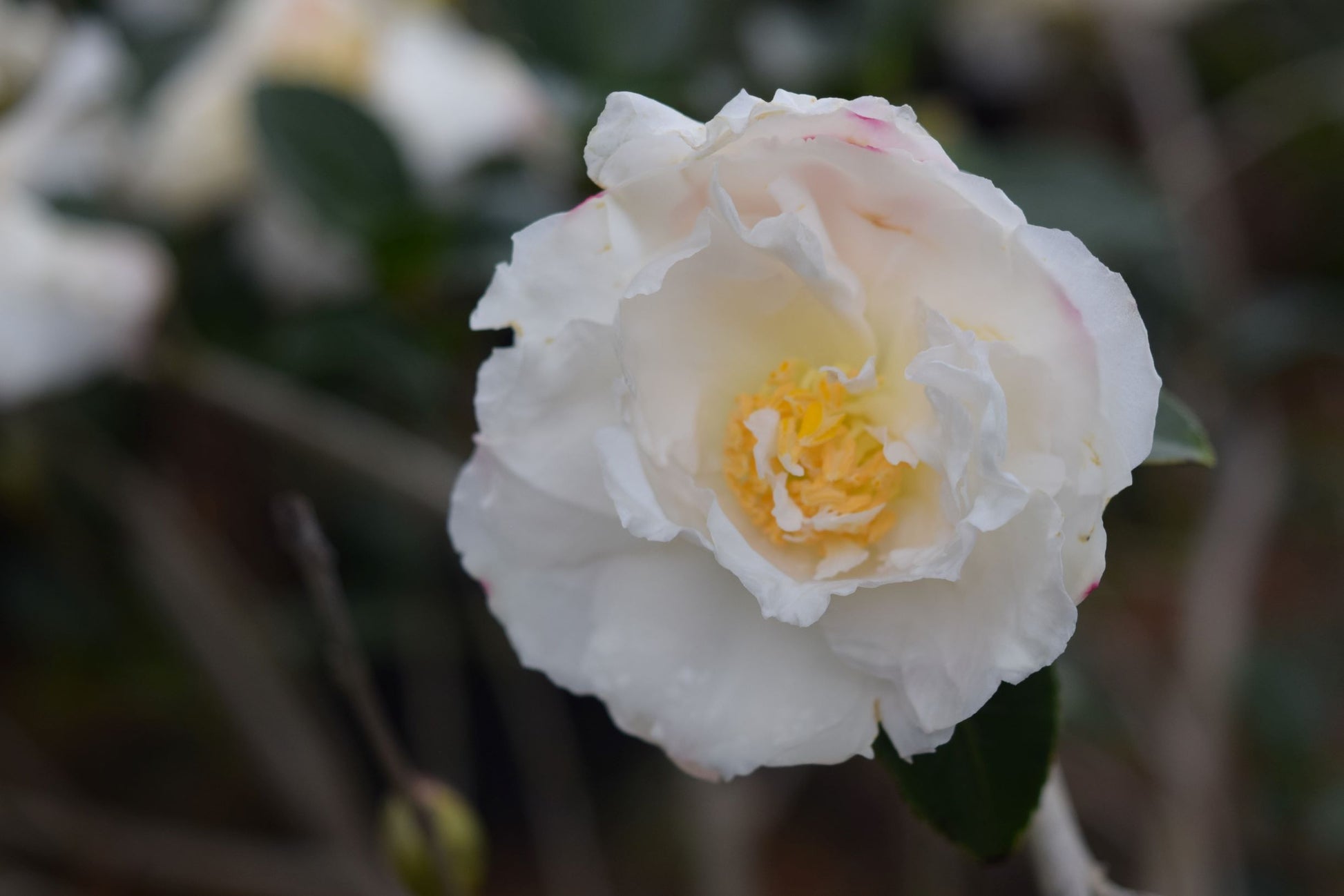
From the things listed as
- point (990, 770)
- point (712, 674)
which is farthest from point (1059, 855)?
point (712, 674)

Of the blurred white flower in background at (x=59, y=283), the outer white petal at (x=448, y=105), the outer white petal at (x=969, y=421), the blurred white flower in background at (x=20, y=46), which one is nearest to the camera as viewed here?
the outer white petal at (x=969, y=421)

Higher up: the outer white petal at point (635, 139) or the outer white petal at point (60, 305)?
the outer white petal at point (635, 139)

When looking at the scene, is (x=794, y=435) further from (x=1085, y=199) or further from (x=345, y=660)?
(x=1085, y=199)

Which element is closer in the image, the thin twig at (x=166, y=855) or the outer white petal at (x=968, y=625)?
the outer white petal at (x=968, y=625)

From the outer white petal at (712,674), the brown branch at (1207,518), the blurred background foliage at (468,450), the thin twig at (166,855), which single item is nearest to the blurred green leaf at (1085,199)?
the blurred background foliage at (468,450)

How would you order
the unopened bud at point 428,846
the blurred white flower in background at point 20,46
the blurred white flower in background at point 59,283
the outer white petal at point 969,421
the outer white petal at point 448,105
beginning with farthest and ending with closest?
the blurred white flower in background at point 20,46 → the outer white petal at point 448,105 → the blurred white flower in background at point 59,283 → the unopened bud at point 428,846 → the outer white petal at point 969,421

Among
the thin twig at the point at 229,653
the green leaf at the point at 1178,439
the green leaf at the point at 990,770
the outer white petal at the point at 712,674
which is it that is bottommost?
the thin twig at the point at 229,653

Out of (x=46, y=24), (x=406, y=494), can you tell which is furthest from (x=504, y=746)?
(x=46, y=24)

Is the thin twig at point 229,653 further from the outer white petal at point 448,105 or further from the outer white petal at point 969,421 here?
the outer white petal at point 969,421
